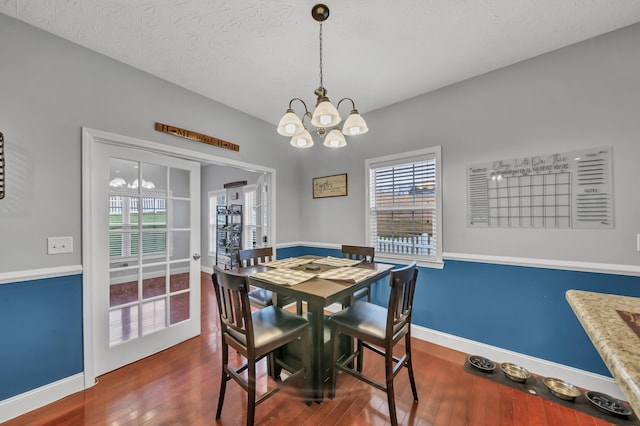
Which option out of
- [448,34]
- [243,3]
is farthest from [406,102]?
[243,3]

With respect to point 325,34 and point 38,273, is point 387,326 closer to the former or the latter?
point 325,34

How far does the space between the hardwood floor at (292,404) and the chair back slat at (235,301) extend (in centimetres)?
67

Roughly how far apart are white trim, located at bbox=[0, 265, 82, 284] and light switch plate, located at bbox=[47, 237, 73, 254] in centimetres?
12

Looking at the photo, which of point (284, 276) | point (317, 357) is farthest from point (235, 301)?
point (317, 357)

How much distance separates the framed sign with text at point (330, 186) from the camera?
3.37m

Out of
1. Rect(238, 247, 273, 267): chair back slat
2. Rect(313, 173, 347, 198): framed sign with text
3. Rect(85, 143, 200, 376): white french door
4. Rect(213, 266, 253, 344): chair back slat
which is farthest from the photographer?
Rect(313, 173, 347, 198): framed sign with text

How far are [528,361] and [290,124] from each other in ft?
9.08

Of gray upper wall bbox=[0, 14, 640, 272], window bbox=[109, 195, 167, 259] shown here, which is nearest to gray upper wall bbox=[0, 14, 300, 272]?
gray upper wall bbox=[0, 14, 640, 272]

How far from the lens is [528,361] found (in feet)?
6.93

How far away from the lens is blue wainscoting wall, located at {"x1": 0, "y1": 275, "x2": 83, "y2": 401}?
166 cm

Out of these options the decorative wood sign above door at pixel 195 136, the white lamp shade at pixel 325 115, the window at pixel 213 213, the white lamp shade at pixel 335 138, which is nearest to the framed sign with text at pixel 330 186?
the decorative wood sign above door at pixel 195 136

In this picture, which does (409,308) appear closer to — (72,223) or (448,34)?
(448,34)

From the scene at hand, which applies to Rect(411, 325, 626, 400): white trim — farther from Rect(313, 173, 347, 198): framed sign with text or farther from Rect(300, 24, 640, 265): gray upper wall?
Rect(313, 173, 347, 198): framed sign with text

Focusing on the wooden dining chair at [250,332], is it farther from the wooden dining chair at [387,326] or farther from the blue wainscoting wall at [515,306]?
the blue wainscoting wall at [515,306]
